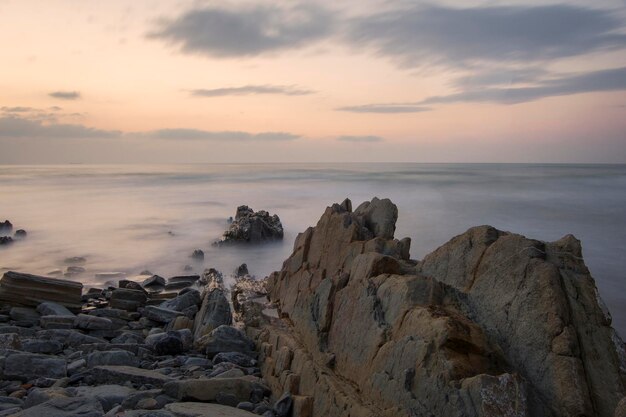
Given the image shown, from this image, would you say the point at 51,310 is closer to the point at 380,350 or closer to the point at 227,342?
the point at 227,342

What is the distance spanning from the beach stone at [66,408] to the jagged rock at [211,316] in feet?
15.0

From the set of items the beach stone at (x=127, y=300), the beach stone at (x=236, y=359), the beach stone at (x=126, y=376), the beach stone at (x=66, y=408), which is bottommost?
the beach stone at (x=127, y=300)

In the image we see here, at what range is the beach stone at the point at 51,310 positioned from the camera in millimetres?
12531

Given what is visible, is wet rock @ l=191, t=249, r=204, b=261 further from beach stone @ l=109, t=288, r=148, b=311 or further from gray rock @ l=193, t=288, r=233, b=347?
gray rock @ l=193, t=288, r=233, b=347

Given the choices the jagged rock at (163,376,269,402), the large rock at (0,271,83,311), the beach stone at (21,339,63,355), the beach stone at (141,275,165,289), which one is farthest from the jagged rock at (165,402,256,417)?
the beach stone at (141,275,165,289)

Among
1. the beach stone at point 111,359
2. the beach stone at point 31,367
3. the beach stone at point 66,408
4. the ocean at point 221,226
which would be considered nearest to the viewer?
the beach stone at point 66,408

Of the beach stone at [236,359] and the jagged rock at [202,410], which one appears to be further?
the beach stone at [236,359]

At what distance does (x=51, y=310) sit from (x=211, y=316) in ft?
12.4

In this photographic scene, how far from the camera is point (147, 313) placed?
42.4 ft

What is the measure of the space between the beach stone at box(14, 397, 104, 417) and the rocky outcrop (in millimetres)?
2411

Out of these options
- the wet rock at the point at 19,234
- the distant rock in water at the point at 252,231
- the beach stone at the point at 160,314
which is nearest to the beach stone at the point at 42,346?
the beach stone at the point at 160,314

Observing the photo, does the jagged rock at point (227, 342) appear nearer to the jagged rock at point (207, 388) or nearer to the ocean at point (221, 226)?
the jagged rock at point (207, 388)

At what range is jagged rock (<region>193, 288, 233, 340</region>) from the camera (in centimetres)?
1144

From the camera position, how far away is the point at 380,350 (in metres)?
6.57
